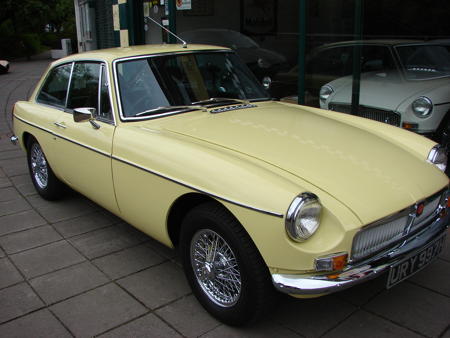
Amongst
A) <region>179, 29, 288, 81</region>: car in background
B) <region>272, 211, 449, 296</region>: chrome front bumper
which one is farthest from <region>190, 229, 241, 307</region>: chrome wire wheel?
<region>179, 29, 288, 81</region>: car in background

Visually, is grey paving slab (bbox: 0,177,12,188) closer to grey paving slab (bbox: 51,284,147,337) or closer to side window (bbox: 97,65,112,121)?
side window (bbox: 97,65,112,121)

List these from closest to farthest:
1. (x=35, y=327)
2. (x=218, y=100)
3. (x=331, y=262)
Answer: (x=331, y=262) < (x=35, y=327) < (x=218, y=100)

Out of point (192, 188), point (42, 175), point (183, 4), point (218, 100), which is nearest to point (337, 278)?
point (192, 188)

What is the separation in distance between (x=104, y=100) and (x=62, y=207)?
160 cm

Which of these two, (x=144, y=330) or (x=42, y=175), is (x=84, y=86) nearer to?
(x=42, y=175)

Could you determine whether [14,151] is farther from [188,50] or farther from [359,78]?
[359,78]

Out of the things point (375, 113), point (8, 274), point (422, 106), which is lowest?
point (8, 274)

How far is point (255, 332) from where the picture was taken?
Result: 2.66 meters

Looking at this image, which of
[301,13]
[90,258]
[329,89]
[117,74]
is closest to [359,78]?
[329,89]

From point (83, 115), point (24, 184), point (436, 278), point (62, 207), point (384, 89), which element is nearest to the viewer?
point (436, 278)

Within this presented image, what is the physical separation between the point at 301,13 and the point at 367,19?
2.81 ft

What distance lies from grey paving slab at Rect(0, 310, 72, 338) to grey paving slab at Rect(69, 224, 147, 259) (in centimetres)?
81

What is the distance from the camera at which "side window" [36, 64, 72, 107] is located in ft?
14.3

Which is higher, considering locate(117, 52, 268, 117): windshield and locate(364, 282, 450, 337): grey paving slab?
locate(117, 52, 268, 117): windshield
